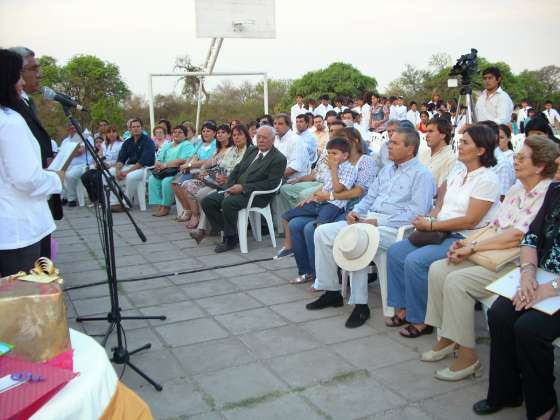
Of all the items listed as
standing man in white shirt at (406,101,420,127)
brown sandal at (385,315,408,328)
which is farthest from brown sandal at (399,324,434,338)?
standing man in white shirt at (406,101,420,127)

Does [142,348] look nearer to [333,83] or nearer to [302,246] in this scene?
[302,246]

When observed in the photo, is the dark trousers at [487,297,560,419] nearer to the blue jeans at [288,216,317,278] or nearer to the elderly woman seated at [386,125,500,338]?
the elderly woman seated at [386,125,500,338]

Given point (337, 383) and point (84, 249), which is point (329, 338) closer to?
point (337, 383)

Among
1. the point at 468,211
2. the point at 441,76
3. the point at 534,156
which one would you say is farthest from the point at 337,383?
the point at 441,76

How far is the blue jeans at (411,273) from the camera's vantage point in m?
3.24

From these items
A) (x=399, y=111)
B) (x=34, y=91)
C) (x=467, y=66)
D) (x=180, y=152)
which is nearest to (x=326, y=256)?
(x=34, y=91)

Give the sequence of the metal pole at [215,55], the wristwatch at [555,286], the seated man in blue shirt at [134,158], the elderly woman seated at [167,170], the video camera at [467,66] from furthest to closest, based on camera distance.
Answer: the metal pole at [215,55]
the seated man in blue shirt at [134,158]
the elderly woman seated at [167,170]
the video camera at [467,66]
the wristwatch at [555,286]

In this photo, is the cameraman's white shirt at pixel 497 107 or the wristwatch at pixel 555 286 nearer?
the wristwatch at pixel 555 286

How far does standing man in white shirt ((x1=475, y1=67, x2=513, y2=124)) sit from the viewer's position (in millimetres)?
5801

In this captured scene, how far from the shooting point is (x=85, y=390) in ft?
4.65

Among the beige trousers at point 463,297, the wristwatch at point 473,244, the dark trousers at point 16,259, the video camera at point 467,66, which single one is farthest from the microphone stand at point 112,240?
the video camera at point 467,66

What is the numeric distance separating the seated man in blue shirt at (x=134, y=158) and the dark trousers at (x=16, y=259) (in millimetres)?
5540

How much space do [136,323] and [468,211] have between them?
2328mm

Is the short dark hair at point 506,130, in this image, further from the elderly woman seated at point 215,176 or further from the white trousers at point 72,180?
the white trousers at point 72,180
